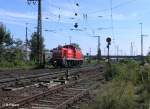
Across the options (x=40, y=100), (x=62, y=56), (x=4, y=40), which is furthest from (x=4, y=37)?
(x=40, y=100)

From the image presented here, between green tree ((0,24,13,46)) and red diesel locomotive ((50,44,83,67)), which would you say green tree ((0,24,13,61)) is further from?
red diesel locomotive ((50,44,83,67))

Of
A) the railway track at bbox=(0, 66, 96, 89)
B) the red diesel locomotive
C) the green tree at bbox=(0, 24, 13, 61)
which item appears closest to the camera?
the railway track at bbox=(0, 66, 96, 89)

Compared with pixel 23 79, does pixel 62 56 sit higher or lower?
higher

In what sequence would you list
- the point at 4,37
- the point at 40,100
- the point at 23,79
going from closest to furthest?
the point at 40,100, the point at 23,79, the point at 4,37

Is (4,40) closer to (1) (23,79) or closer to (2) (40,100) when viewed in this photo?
(1) (23,79)

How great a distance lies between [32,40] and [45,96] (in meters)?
79.4

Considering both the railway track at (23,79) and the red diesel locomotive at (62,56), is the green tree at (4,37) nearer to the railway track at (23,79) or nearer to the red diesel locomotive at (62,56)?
the red diesel locomotive at (62,56)

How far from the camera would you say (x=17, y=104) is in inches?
631

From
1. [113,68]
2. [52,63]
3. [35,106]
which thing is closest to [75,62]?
[52,63]

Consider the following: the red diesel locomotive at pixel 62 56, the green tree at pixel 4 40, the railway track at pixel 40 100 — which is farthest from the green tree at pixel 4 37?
the railway track at pixel 40 100

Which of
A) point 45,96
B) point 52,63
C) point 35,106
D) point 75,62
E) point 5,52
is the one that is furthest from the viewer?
point 5,52

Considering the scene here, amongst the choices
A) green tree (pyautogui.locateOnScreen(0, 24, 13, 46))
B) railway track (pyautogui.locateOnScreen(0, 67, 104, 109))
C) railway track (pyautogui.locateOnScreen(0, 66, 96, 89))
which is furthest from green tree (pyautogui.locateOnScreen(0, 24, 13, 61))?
railway track (pyautogui.locateOnScreen(0, 67, 104, 109))

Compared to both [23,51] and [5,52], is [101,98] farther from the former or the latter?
[23,51]

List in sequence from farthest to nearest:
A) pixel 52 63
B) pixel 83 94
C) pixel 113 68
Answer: pixel 52 63 < pixel 113 68 < pixel 83 94
